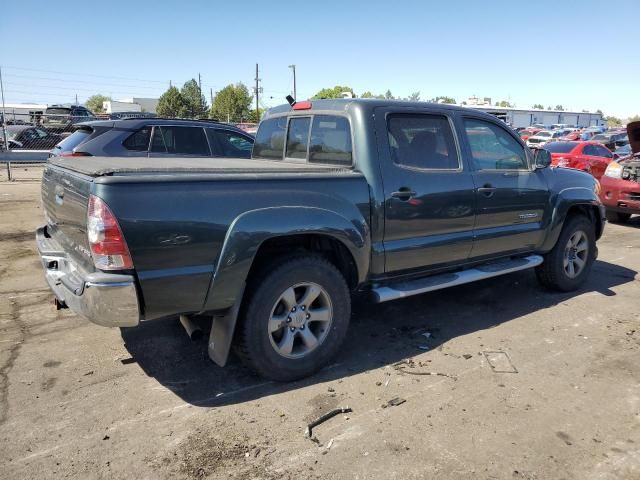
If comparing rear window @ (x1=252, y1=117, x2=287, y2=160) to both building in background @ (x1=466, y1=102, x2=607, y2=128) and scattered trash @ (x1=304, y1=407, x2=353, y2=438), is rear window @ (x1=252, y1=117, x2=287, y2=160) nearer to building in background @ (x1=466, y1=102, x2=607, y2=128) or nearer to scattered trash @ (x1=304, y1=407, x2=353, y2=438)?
scattered trash @ (x1=304, y1=407, x2=353, y2=438)

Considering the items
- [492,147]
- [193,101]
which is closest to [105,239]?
[492,147]

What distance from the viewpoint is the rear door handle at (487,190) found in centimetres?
442

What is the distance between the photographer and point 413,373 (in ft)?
12.0

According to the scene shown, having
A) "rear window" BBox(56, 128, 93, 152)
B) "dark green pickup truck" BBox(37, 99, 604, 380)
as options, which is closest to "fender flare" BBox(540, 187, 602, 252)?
"dark green pickup truck" BBox(37, 99, 604, 380)

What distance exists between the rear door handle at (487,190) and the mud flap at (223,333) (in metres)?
2.40

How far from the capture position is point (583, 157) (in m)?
13.7

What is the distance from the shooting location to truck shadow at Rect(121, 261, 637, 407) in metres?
3.45

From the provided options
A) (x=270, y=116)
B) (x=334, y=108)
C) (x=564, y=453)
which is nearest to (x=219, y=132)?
(x=270, y=116)

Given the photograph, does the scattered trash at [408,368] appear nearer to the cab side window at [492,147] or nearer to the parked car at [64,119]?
the cab side window at [492,147]

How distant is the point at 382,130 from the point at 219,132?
4632 millimetres

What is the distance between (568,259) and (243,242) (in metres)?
3.99

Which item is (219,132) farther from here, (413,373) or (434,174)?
(413,373)

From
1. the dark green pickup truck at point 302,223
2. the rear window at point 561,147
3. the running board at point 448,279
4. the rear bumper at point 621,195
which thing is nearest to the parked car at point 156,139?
the dark green pickup truck at point 302,223

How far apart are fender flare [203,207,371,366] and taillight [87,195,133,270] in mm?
542
